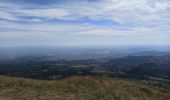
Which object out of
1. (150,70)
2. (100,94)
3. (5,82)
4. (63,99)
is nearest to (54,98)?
(63,99)

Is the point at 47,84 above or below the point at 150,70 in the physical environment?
above

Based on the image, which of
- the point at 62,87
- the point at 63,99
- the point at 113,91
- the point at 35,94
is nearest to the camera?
the point at 63,99

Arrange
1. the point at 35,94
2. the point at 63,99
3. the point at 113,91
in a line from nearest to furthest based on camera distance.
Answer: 1. the point at 63,99
2. the point at 35,94
3. the point at 113,91

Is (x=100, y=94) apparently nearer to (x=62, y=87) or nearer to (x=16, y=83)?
(x=62, y=87)

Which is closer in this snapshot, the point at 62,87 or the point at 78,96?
the point at 78,96

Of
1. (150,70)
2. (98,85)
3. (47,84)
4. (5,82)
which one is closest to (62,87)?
(47,84)

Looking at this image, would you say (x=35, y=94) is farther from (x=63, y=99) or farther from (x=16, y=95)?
(x=63, y=99)
